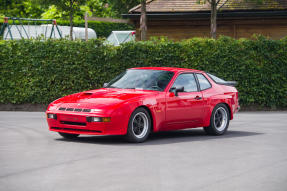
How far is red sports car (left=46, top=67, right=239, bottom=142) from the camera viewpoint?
1024cm

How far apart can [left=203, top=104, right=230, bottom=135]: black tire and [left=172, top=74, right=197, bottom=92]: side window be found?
75 centimetres

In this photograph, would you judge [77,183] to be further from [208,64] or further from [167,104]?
[208,64]

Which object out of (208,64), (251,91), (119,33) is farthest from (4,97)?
(119,33)

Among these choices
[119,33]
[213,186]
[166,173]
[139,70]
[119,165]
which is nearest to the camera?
[213,186]

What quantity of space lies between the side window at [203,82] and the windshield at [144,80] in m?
0.79

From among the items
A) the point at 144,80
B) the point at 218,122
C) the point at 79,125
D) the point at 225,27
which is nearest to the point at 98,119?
the point at 79,125

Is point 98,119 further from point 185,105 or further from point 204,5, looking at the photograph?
point 204,5

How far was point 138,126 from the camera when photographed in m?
10.6

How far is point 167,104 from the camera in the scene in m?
11.2

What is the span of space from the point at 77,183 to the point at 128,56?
13.1m

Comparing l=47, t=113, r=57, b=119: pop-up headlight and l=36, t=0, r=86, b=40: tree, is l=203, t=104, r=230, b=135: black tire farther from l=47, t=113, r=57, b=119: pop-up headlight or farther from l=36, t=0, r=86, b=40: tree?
l=36, t=0, r=86, b=40: tree

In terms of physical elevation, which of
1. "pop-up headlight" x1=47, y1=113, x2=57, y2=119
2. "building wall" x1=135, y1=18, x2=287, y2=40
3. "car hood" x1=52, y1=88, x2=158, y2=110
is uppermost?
"building wall" x1=135, y1=18, x2=287, y2=40

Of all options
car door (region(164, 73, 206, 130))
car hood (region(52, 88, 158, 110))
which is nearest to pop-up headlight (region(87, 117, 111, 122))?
car hood (region(52, 88, 158, 110))

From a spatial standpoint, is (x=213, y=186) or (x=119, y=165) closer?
(x=213, y=186)
